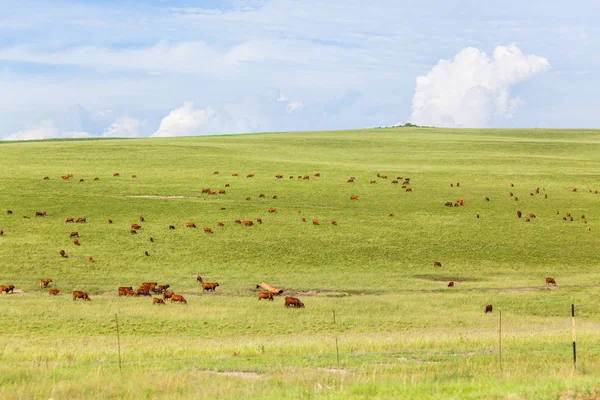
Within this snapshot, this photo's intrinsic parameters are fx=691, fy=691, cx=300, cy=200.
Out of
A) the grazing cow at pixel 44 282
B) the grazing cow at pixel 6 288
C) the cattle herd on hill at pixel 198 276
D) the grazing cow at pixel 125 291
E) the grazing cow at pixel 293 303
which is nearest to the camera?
the grazing cow at pixel 293 303

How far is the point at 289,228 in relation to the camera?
53844 millimetres

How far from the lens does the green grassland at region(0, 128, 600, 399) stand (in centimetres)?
1553

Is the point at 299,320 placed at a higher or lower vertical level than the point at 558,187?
lower

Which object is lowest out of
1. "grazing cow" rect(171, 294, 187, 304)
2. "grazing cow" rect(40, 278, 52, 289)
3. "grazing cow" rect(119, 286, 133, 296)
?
"grazing cow" rect(171, 294, 187, 304)

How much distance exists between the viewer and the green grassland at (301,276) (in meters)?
15.5

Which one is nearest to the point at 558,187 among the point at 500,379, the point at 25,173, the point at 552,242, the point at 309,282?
the point at 552,242

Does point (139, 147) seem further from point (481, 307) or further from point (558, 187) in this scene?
point (481, 307)

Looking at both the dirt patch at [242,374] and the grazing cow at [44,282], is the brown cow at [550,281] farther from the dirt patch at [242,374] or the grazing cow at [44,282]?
the dirt patch at [242,374]

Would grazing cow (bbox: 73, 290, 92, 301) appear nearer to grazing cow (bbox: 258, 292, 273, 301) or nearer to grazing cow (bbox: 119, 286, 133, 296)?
grazing cow (bbox: 119, 286, 133, 296)

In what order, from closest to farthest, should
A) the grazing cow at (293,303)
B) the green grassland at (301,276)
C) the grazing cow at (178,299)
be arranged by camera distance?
the green grassland at (301,276)
the grazing cow at (293,303)
the grazing cow at (178,299)

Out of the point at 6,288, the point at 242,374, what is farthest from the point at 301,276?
the point at 242,374

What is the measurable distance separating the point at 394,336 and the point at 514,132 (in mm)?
Answer: 133315

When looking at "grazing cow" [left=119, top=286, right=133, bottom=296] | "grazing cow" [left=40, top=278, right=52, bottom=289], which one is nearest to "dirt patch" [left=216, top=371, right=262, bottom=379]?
"grazing cow" [left=119, top=286, right=133, bottom=296]

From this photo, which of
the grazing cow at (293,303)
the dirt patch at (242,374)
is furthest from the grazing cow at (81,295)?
the dirt patch at (242,374)
